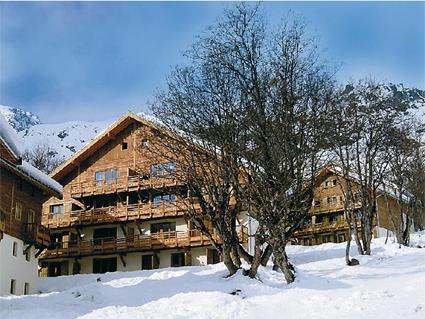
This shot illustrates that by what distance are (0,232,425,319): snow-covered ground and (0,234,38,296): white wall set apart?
6.27m

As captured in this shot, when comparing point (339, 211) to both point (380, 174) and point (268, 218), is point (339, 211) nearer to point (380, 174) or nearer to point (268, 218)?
point (380, 174)

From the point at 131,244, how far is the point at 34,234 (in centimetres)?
1046

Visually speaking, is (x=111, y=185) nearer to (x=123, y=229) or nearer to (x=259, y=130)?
(x=123, y=229)

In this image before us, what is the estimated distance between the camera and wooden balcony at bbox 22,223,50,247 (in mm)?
34906

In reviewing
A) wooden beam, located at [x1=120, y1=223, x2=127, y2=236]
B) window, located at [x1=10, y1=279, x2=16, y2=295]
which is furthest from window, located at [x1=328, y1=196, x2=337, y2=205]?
window, located at [x1=10, y1=279, x2=16, y2=295]

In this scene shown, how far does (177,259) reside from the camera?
44406 millimetres

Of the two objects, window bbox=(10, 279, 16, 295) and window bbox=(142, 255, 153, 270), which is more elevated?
window bbox=(142, 255, 153, 270)

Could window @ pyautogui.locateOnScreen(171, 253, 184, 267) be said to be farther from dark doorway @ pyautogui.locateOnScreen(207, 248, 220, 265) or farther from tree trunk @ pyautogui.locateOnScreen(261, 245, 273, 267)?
tree trunk @ pyautogui.locateOnScreen(261, 245, 273, 267)

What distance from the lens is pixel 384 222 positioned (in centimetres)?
5722

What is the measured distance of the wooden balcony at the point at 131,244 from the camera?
42281 millimetres

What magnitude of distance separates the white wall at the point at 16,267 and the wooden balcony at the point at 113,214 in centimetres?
963

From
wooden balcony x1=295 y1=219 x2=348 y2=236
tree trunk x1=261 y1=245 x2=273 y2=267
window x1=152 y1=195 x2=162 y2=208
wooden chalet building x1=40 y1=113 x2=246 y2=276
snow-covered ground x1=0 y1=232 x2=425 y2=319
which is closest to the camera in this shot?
snow-covered ground x1=0 y1=232 x2=425 y2=319

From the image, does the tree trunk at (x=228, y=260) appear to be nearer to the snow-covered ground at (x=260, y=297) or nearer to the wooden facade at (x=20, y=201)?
the snow-covered ground at (x=260, y=297)

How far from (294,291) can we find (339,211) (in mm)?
39068
